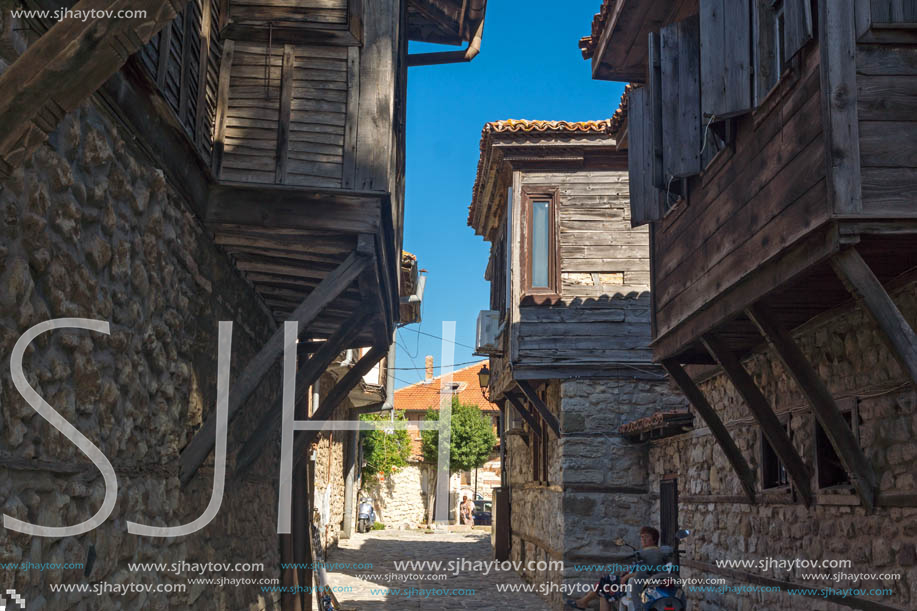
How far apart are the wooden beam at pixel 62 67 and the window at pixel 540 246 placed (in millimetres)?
9697

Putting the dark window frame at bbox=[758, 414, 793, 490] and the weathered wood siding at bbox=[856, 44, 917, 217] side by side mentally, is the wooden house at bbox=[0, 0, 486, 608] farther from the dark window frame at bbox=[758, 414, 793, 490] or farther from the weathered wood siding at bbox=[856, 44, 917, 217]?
the dark window frame at bbox=[758, 414, 793, 490]

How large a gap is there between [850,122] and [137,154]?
3.64 m

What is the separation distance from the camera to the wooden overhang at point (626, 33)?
7.73 m

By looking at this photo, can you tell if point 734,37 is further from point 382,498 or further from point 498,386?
point 382,498

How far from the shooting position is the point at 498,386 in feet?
49.5

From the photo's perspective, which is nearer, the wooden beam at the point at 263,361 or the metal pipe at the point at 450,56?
the wooden beam at the point at 263,361

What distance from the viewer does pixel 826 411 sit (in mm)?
5051

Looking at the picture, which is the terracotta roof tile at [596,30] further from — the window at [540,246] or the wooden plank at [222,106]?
the wooden plank at [222,106]

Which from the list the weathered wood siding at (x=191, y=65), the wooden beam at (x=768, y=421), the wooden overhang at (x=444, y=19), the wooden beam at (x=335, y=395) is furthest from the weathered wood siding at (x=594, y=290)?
the weathered wood siding at (x=191, y=65)

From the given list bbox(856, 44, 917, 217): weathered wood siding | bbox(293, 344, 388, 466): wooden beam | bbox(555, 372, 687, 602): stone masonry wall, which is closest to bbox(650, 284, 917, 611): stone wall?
bbox(856, 44, 917, 217): weathered wood siding

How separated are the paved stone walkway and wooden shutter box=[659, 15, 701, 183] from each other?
6.99 meters

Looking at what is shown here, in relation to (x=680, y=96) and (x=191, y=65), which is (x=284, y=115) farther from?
(x=680, y=96)

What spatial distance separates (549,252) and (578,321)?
1093 mm

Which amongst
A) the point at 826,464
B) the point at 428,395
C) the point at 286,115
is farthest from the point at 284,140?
the point at 428,395
